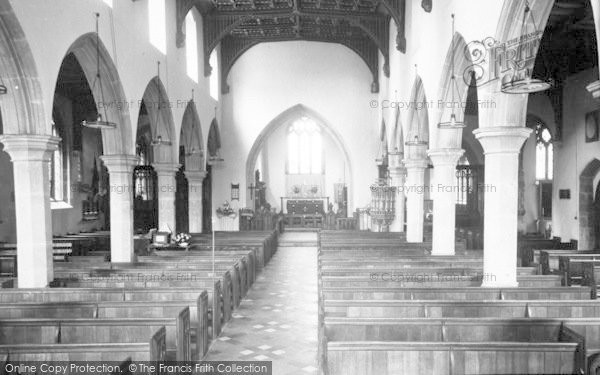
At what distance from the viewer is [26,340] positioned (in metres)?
5.73

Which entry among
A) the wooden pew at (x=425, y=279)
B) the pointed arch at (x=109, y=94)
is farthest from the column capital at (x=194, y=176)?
the wooden pew at (x=425, y=279)

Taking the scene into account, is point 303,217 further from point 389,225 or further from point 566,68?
point 566,68

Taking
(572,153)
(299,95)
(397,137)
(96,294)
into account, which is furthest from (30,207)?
(572,153)

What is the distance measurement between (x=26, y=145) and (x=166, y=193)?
26.7 feet

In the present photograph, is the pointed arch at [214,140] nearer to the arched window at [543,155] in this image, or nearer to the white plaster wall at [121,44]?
the white plaster wall at [121,44]

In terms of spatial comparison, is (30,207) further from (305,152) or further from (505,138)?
(305,152)

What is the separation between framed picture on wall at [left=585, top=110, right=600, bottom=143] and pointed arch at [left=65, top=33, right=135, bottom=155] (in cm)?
1391

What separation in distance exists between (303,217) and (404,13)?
1367cm

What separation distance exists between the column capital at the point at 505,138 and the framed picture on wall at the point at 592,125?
367 inches

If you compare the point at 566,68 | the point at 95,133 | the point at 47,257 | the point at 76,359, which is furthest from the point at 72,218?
the point at 566,68

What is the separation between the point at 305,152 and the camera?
3206cm

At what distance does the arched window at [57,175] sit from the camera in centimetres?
1861

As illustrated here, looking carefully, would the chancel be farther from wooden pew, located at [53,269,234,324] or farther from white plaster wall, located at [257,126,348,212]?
A: white plaster wall, located at [257,126,348,212]

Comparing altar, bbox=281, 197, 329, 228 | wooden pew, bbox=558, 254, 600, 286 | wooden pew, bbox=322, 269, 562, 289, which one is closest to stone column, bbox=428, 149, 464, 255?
wooden pew, bbox=558, 254, 600, 286
